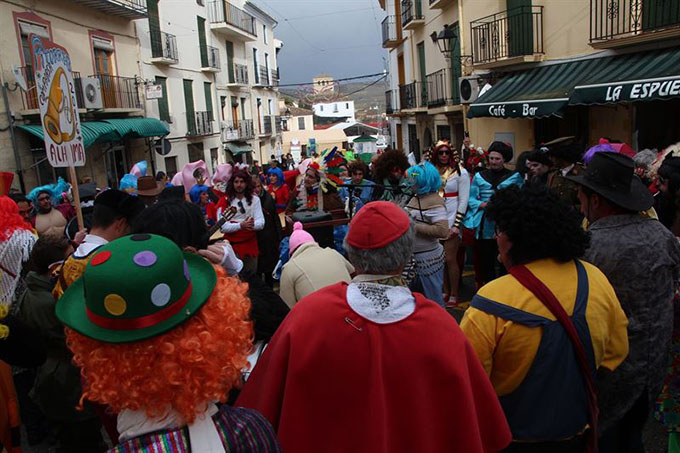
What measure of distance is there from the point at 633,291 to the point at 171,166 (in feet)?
79.9

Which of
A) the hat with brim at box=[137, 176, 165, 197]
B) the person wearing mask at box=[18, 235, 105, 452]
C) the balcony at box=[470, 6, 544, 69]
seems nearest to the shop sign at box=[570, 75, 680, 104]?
the balcony at box=[470, 6, 544, 69]

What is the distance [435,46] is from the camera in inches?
824

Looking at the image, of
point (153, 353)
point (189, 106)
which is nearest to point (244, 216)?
point (153, 353)

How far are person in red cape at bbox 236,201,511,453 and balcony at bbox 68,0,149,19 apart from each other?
19421mm

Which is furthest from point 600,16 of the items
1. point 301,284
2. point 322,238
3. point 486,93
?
point 301,284

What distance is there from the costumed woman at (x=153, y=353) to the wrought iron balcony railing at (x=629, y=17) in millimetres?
10656

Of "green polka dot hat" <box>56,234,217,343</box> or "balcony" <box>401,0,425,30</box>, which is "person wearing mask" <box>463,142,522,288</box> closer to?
"green polka dot hat" <box>56,234,217,343</box>

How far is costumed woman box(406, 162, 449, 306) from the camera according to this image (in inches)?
190

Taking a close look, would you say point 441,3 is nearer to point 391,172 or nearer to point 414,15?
point 414,15

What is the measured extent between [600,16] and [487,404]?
36.5ft

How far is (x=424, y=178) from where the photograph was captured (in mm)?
4871

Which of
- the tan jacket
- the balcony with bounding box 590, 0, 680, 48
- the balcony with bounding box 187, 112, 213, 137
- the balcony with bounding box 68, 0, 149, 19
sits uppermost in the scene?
the balcony with bounding box 68, 0, 149, 19

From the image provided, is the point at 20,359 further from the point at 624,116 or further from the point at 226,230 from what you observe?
the point at 624,116

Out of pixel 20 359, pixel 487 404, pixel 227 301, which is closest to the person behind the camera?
pixel 227 301
